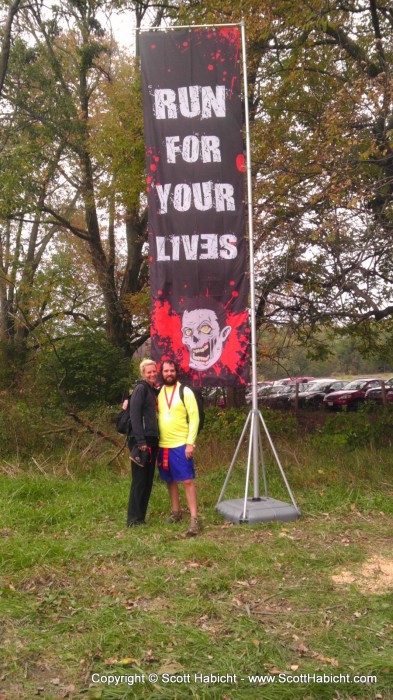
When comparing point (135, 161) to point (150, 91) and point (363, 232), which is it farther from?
point (150, 91)

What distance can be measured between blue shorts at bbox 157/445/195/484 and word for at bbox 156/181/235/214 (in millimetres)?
2796

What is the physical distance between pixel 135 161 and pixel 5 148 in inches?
138

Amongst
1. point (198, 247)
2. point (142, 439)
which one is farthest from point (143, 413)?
point (198, 247)

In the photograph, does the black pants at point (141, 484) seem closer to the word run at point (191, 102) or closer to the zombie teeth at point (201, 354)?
the zombie teeth at point (201, 354)

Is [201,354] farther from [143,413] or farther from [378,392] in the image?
[378,392]

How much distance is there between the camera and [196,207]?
777cm

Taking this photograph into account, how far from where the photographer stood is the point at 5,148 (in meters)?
17.8

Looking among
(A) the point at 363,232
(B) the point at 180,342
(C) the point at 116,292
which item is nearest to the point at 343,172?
(A) the point at 363,232

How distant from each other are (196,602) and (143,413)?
2537 mm

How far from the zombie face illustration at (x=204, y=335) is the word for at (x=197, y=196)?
48.6 inches

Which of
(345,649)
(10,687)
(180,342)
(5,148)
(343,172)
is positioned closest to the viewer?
(10,687)

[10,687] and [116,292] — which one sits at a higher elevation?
[116,292]

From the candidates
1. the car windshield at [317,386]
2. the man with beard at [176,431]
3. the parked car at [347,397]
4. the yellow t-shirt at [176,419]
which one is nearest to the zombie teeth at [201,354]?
the man with beard at [176,431]

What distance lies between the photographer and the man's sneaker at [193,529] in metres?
6.69
